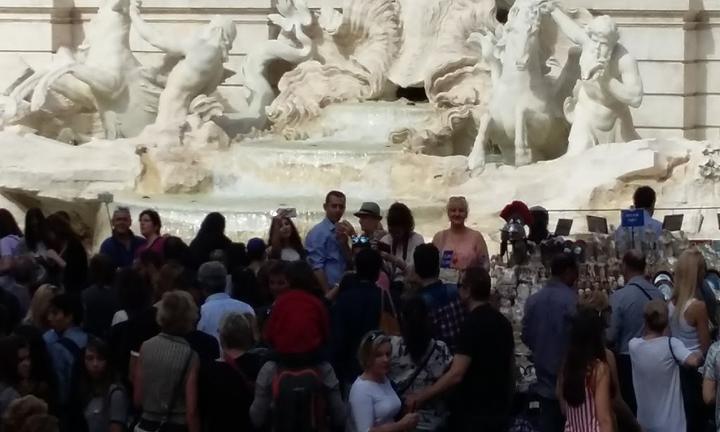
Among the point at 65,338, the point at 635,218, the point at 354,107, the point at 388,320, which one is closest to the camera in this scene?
the point at 65,338

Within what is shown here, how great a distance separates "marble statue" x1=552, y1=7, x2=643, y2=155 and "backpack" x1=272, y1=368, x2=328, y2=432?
8921 mm

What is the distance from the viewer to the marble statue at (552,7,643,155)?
1872 cm

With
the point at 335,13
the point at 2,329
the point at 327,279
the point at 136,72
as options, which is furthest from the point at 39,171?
the point at 2,329

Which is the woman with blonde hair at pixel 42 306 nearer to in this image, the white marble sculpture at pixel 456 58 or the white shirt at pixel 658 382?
the white shirt at pixel 658 382

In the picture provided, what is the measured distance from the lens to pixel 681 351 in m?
10.9

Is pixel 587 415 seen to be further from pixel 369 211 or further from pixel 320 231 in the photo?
pixel 369 211

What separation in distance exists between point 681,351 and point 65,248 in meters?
4.17

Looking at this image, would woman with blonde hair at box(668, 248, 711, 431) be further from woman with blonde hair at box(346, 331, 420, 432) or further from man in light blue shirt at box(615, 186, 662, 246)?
man in light blue shirt at box(615, 186, 662, 246)

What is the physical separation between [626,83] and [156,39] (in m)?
5.06

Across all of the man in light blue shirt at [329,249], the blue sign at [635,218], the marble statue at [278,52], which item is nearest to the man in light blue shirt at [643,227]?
the blue sign at [635,218]

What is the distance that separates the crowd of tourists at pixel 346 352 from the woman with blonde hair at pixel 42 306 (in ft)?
0.04

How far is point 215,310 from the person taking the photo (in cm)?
1128

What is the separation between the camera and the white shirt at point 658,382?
10.9 meters

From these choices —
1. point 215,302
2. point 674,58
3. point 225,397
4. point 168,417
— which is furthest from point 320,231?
point 674,58
